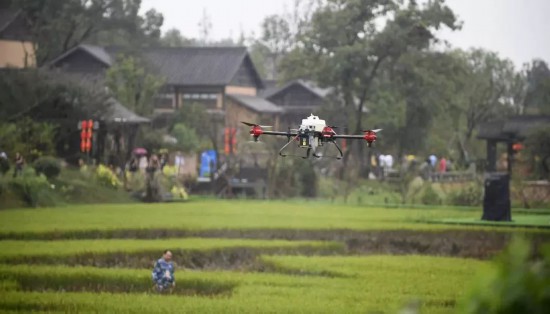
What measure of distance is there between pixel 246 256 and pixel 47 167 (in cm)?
870

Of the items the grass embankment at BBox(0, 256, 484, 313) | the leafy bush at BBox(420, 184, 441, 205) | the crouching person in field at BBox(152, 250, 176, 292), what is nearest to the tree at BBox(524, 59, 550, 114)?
the leafy bush at BBox(420, 184, 441, 205)

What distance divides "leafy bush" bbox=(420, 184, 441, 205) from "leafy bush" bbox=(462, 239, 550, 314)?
25137mm

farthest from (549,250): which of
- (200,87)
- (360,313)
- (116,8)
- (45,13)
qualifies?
(200,87)

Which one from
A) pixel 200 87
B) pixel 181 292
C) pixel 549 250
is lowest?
pixel 181 292

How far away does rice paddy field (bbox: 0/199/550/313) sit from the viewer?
35.9 feet

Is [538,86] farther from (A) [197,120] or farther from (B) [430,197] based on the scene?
(A) [197,120]

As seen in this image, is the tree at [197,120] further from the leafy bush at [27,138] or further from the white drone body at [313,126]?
the white drone body at [313,126]

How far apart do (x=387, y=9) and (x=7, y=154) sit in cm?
906

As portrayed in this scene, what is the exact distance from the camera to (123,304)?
10.5 meters

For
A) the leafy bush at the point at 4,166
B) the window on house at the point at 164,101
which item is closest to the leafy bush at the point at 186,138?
the window on house at the point at 164,101

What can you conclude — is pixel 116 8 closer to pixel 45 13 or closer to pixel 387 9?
pixel 45 13

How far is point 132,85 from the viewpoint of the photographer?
116 ft

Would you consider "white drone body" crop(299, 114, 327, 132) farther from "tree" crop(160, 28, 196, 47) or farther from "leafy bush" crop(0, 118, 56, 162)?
"tree" crop(160, 28, 196, 47)

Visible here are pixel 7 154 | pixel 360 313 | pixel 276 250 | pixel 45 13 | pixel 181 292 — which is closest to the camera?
pixel 360 313
